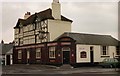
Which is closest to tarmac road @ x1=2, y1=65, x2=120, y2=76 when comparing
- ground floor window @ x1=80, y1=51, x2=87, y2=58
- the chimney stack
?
ground floor window @ x1=80, y1=51, x2=87, y2=58

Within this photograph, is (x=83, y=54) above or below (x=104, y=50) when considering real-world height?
below

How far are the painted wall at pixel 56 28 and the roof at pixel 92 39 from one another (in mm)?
1742

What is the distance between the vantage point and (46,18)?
49.2 m

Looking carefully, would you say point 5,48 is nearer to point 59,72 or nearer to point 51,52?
point 51,52

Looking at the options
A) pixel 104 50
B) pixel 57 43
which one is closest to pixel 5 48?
pixel 57 43

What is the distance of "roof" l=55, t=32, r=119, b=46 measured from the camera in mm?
46219

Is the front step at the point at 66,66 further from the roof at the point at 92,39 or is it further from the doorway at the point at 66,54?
the roof at the point at 92,39

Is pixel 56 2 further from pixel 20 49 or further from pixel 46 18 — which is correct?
pixel 20 49

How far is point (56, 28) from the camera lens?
50062 millimetres

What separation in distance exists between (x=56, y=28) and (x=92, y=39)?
6709 millimetres

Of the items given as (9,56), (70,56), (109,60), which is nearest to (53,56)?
(70,56)

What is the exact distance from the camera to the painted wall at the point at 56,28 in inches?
1946

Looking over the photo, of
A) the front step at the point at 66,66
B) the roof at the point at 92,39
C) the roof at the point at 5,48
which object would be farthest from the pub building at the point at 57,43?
the roof at the point at 5,48

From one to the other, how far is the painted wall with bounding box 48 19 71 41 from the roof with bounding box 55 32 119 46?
1742 mm
